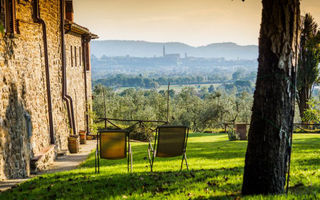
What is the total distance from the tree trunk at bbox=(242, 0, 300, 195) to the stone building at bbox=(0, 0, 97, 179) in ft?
18.3

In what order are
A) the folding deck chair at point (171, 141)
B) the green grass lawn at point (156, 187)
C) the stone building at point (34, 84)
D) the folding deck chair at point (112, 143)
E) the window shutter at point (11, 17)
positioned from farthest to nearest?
the window shutter at point (11, 17) → the stone building at point (34, 84) → the folding deck chair at point (112, 143) → the folding deck chair at point (171, 141) → the green grass lawn at point (156, 187)

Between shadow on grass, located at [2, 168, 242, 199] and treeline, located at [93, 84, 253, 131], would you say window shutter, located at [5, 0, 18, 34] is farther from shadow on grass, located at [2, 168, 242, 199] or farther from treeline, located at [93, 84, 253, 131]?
treeline, located at [93, 84, 253, 131]

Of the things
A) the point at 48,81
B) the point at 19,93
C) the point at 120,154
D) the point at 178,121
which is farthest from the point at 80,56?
the point at 178,121

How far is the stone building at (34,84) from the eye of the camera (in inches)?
300

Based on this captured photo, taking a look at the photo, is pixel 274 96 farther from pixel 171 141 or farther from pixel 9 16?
pixel 9 16

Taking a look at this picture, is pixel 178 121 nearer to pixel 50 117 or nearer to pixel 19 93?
pixel 50 117

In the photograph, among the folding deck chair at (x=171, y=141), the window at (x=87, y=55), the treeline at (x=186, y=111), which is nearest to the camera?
the folding deck chair at (x=171, y=141)

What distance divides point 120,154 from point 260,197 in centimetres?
352

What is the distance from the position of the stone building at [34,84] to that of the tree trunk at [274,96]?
5.59 m

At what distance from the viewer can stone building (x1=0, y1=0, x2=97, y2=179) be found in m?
7.62

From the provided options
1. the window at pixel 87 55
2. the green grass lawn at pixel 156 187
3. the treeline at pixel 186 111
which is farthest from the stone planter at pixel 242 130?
the treeline at pixel 186 111

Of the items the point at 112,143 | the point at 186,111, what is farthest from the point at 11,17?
the point at 186,111

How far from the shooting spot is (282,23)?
3.90 m

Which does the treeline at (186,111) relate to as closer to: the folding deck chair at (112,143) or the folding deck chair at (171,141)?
the folding deck chair at (112,143)
